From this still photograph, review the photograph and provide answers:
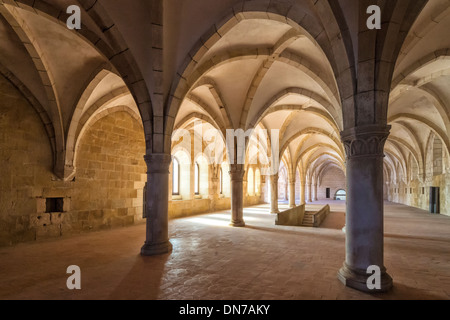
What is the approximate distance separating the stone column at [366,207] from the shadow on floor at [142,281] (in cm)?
265

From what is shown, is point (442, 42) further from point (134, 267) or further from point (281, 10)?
point (134, 267)

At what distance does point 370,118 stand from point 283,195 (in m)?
29.1

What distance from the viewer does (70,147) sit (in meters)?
7.09

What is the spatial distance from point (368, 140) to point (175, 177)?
426 inches

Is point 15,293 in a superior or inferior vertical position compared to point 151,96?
inferior

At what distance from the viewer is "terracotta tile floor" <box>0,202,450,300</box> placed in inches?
126

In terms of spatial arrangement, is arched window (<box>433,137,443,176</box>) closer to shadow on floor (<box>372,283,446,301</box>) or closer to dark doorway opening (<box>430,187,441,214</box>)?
dark doorway opening (<box>430,187,441,214</box>)

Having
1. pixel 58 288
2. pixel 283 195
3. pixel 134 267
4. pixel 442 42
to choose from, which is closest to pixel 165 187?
pixel 134 267

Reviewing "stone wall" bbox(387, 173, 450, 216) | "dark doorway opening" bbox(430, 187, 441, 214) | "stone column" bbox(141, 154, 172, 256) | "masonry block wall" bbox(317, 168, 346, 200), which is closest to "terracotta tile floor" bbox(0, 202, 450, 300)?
"stone column" bbox(141, 154, 172, 256)

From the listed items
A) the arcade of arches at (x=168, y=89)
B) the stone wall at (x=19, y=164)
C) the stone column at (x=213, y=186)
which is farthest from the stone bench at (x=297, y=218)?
the stone wall at (x=19, y=164)

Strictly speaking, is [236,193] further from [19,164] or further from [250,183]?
[250,183]

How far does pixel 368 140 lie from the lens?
10.6ft

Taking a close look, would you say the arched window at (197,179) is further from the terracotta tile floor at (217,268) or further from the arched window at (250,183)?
the terracotta tile floor at (217,268)

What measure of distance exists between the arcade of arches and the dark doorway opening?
450 cm
